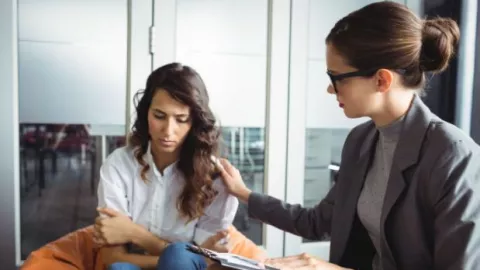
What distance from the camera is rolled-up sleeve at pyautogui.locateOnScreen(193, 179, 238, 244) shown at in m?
1.71

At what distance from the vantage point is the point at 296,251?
259cm

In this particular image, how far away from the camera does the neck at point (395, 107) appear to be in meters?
1.29

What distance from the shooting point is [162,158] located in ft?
5.70

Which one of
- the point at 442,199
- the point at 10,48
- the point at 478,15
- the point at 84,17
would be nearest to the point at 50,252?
the point at 10,48

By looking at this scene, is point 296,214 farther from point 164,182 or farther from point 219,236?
point 164,182

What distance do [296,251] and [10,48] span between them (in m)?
1.78

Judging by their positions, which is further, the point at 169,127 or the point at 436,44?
the point at 169,127

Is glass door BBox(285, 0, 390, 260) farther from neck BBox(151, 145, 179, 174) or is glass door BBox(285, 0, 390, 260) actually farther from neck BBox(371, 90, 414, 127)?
neck BBox(371, 90, 414, 127)


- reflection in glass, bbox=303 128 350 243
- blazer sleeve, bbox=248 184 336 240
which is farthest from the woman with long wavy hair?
reflection in glass, bbox=303 128 350 243

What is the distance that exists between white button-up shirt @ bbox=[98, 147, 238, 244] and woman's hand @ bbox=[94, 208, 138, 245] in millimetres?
80

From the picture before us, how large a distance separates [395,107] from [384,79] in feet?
0.34

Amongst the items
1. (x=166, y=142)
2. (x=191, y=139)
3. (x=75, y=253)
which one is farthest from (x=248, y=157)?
(x=75, y=253)

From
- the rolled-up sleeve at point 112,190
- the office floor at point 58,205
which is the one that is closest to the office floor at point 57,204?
the office floor at point 58,205

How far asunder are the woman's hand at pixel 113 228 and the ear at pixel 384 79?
3.04ft
